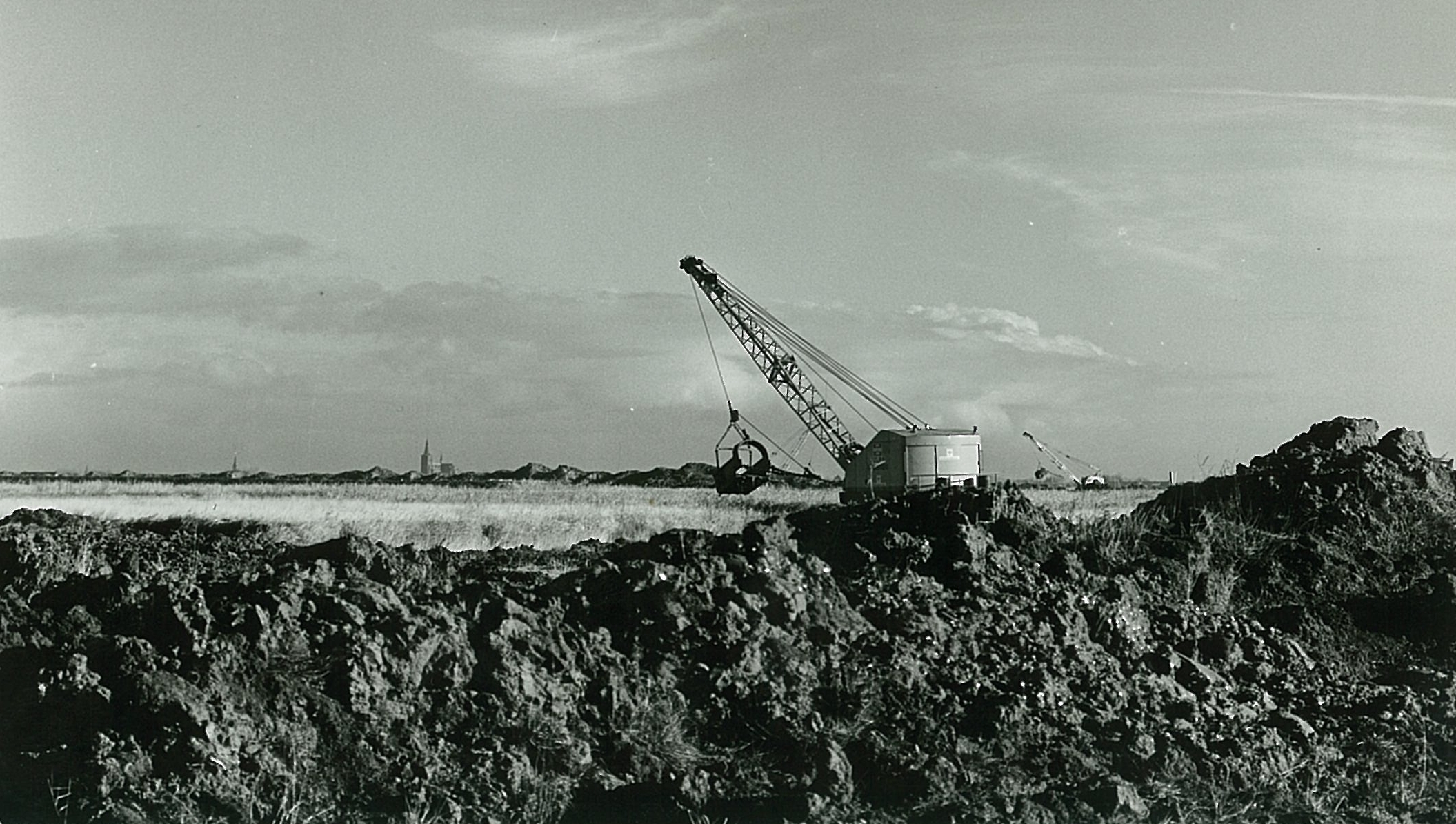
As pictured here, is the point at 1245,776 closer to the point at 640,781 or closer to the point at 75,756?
the point at 640,781

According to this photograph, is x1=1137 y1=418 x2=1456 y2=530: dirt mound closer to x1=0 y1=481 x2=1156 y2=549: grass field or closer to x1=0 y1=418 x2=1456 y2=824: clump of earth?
x1=0 y1=481 x2=1156 y2=549: grass field

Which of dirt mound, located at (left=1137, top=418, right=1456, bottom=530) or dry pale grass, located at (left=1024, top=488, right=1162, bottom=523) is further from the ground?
dirt mound, located at (left=1137, top=418, right=1456, bottom=530)

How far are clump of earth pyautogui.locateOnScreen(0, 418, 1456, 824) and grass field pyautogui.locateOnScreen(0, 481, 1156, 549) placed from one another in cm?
610

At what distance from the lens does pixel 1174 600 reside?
39.4ft

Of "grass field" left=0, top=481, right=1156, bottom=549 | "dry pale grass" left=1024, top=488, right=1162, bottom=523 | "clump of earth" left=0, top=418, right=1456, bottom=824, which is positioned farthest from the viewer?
"dry pale grass" left=1024, top=488, right=1162, bottom=523

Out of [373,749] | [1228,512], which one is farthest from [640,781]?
[1228,512]

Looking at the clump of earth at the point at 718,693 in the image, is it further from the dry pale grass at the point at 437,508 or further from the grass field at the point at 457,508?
the dry pale grass at the point at 437,508

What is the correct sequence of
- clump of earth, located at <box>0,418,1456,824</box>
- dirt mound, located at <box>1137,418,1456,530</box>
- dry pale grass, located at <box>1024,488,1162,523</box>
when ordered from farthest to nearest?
1. dry pale grass, located at <box>1024,488,1162,523</box>
2. dirt mound, located at <box>1137,418,1456,530</box>
3. clump of earth, located at <box>0,418,1456,824</box>

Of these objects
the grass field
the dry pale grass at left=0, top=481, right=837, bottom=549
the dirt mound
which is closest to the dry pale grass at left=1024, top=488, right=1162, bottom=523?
the grass field

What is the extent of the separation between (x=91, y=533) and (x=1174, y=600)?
16.8 meters

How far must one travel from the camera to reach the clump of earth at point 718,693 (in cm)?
789

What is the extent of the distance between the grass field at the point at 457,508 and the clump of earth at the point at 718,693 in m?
6.10

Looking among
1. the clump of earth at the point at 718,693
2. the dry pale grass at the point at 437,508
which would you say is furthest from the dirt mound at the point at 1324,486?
the dry pale grass at the point at 437,508

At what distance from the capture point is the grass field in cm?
2722
